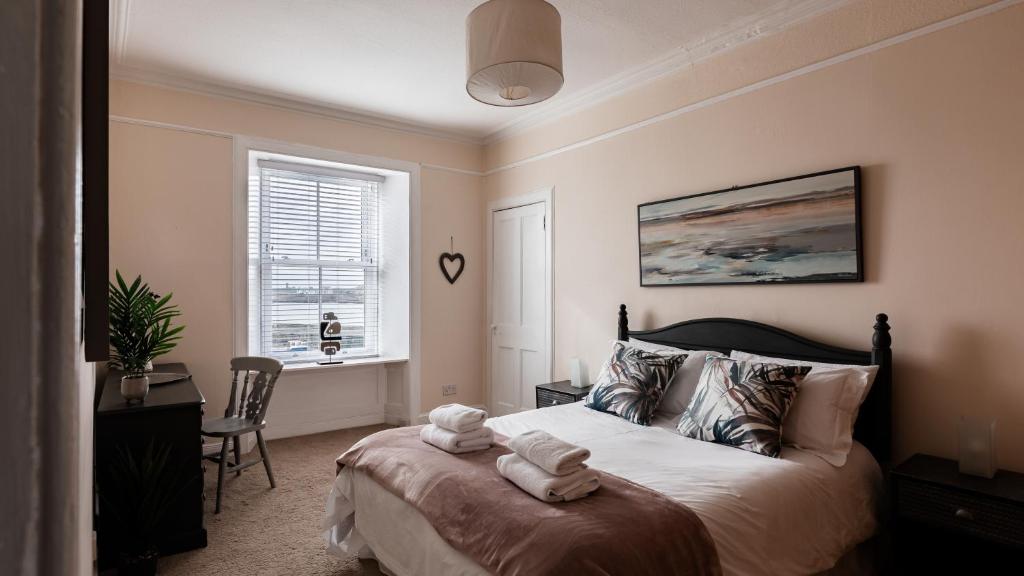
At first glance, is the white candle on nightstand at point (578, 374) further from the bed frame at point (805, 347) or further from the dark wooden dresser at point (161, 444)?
the dark wooden dresser at point (161, 444)

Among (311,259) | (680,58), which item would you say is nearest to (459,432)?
(680,58)

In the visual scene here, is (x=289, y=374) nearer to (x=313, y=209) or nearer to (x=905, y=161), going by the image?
(x=313, y=209)

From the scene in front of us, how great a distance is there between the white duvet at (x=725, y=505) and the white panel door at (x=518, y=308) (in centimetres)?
216

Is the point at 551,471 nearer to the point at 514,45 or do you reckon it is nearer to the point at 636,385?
the point at 636,385

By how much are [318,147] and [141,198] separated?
1.38 m

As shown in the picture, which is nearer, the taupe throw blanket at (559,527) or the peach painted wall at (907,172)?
the taupe throw blanket at (559,527)

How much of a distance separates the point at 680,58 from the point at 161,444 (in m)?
3.76

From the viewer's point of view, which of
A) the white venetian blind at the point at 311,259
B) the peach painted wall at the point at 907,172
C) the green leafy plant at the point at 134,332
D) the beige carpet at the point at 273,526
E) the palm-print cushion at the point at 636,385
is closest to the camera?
the peach painted wall at the point at 907,172

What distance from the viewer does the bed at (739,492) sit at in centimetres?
206

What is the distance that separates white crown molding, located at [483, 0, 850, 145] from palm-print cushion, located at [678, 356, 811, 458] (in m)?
1.97

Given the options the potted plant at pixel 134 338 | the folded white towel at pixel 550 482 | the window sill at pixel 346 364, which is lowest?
the folded white towel at pixel 550 482

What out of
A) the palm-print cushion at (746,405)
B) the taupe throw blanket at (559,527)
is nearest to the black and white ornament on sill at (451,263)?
the palm-print cushion at (746,405)

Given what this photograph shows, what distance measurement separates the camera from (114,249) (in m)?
3.97

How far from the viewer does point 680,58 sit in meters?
3.79
